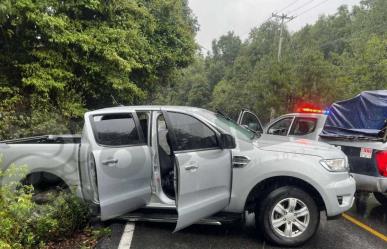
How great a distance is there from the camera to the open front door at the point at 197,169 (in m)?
4.35

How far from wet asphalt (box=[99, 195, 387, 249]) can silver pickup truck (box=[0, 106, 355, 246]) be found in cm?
33

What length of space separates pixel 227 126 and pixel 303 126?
3.35m

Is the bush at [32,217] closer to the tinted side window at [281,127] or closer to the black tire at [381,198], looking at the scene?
the tinted side window at [281,127]

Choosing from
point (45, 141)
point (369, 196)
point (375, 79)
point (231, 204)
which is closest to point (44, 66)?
point (45, 141)

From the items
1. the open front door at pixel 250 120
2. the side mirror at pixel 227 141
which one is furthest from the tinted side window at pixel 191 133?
the open front door at pixel 250 120

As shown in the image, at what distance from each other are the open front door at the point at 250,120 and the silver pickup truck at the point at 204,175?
204 centimetres

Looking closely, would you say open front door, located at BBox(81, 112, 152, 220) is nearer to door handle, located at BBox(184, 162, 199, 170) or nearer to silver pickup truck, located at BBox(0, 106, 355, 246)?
silver pickup truck, located at BBox(0, 106, 355, 246)

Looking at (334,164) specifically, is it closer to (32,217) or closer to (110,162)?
(110,162)

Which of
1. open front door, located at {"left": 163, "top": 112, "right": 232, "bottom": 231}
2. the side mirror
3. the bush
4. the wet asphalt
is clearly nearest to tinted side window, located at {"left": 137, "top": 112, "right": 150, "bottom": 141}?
open front door, located at {"left": 163, "top": 112, "right": 232, "bottom": 231}

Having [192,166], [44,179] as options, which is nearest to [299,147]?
[192,166]

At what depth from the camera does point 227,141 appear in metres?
4.55

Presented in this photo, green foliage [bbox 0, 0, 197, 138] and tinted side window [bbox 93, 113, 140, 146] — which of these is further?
green foliage [bbox 0, 0, 197, 138]

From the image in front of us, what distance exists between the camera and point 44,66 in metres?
11.4

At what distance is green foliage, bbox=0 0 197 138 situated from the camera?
10.7m
